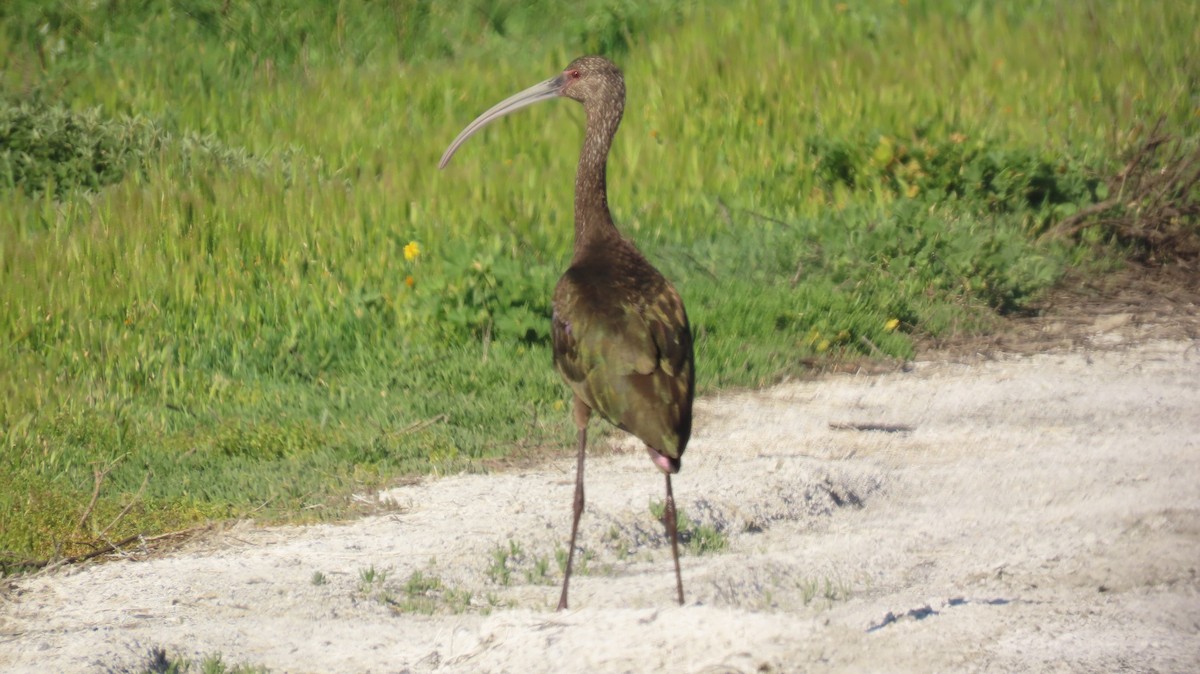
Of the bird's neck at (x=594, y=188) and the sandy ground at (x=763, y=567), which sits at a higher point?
the bird's neck at (x=594, y=188)

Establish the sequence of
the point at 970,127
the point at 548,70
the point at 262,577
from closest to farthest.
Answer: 1. the point at 262,577
2. the point at 970,127
3. the point at 548,70

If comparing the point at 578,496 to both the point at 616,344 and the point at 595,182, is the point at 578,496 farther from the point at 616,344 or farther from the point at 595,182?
the point at 595,182

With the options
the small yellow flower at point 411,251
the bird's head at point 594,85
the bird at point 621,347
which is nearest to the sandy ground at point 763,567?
the bird at point 621,347

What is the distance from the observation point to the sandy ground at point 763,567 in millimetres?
4402

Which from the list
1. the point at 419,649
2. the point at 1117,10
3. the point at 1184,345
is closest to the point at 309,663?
the point at 419,649

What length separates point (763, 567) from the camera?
17.3ft

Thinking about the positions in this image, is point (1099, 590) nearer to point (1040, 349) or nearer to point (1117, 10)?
point (1040, 349)

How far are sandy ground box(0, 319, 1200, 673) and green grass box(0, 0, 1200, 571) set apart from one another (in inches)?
20.9

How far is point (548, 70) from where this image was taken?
1212 centimetres

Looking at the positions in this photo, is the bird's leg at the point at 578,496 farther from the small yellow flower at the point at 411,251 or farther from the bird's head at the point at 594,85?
the small yellow flower at the point at 411,251

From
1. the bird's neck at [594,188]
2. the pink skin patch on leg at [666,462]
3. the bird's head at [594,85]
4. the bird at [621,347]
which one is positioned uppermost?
the bird's head at [594,85]

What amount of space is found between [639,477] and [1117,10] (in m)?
7.67

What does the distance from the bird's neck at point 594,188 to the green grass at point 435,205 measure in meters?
1.17

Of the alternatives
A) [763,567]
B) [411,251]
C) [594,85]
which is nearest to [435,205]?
[411,251]
